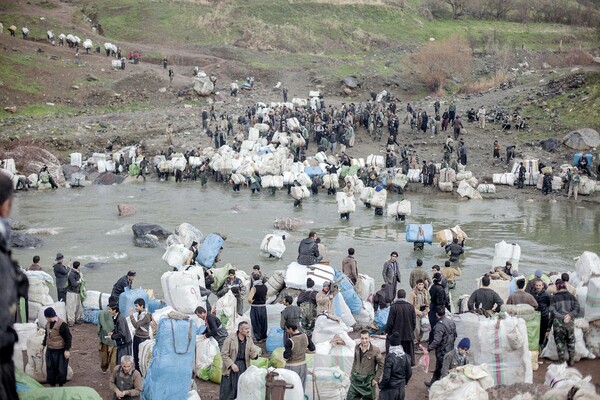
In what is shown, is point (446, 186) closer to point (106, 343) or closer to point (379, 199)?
point (379, 199)

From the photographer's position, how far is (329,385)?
8.73 m

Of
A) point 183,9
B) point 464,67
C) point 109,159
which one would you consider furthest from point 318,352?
point 183,9

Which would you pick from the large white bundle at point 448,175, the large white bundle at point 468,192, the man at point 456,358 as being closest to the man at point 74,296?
the man at point 456,358

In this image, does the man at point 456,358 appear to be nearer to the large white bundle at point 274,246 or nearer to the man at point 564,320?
the man at point 564,320

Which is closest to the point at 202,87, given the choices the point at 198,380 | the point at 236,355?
the point at 198,380

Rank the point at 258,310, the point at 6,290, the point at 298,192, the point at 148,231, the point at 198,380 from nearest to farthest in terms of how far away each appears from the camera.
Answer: the point at 6,290, the point at 198,380, the point at 258,310, the point at 148,231, the point at 298,192

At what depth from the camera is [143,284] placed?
15.9m

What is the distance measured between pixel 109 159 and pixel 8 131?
5.72 metres

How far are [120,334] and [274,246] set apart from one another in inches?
307

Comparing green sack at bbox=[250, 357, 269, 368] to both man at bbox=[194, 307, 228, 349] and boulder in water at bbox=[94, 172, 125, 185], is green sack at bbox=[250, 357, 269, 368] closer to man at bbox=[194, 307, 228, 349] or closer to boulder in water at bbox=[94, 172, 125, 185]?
man at bbox=[194, 307, 228, 349]

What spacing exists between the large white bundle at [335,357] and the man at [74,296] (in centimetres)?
441

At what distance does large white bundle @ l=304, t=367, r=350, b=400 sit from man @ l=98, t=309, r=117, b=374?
2677mm

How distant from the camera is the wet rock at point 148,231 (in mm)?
19516

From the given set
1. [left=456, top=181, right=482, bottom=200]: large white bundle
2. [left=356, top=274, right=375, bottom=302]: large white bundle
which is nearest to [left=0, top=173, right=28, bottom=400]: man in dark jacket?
[left=356, top=274, right=375, bottom=302]: large white bundle
